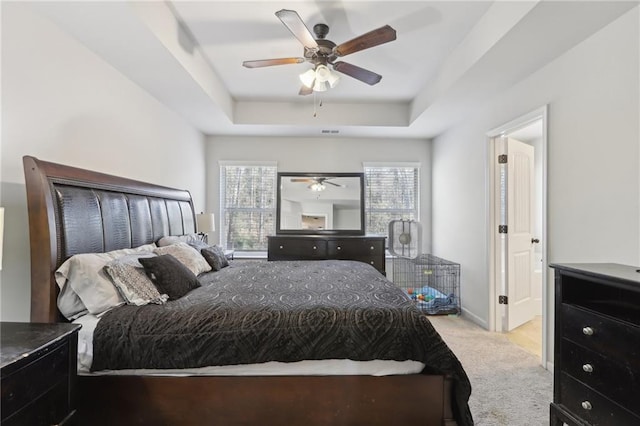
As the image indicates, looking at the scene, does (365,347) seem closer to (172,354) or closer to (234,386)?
(234,386)

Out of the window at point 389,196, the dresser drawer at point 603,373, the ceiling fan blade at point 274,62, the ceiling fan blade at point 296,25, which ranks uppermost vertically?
the ceiling fan blade at point 296,25

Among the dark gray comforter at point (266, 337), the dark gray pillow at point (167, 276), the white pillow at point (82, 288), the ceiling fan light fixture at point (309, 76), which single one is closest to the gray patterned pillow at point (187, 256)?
the dark gray pillow at point (167, 276)

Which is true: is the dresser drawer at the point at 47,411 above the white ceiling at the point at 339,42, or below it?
below

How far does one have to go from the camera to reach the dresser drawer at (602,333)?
1363 mm

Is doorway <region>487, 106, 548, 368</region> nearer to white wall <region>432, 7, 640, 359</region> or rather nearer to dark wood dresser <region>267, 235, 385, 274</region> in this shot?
white wall <region>432, 7, 640, 359</region>

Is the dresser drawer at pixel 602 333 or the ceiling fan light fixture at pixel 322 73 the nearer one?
the dresser drawer at pixel 602 333

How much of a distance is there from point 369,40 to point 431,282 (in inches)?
146

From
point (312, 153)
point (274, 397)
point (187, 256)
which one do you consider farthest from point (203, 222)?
point (274, 397)

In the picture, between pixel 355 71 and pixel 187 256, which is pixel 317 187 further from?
pixel 187 256

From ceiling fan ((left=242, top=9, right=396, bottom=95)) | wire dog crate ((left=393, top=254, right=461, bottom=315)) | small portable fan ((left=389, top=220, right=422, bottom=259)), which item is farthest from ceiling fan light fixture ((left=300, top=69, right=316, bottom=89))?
wire dog crate ((left=393, top=254, right=461, bottom=315))

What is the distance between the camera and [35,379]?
1143 mm

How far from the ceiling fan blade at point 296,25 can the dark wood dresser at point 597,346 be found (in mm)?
2109

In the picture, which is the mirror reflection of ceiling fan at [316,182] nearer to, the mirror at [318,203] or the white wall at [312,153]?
the mirror at [318,203]

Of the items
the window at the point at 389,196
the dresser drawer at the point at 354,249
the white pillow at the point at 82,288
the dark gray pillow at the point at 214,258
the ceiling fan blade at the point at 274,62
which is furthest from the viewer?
the window at the point at 389,196
